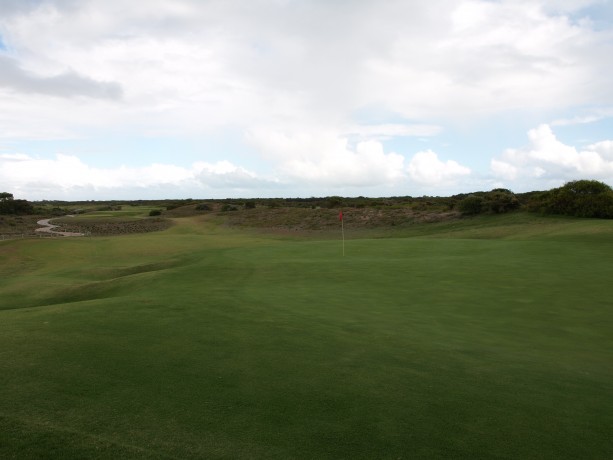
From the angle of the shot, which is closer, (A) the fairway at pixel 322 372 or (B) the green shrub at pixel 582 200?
(A) the fairway at pixel 322 372

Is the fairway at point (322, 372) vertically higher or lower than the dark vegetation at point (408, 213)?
lower

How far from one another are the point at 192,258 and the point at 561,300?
1908 cm

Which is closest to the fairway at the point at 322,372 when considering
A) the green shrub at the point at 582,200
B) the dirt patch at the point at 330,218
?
the green shrub at the point at 582,200

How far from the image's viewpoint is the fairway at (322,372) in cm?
516

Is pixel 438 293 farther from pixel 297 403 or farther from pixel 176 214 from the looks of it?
pixel 176 214

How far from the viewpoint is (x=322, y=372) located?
7.28 m

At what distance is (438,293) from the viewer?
49.2 ft

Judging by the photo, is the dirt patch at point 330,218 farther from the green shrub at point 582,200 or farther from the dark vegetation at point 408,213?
the green shrub at point 582,200

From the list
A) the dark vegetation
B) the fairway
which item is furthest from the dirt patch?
the fairway

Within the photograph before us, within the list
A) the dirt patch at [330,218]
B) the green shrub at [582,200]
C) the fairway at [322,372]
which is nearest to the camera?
the fairway at [322,372]

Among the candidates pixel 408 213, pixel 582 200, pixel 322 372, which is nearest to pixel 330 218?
pixel 408 213

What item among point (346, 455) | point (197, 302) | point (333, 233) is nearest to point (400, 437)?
point (346, 455)

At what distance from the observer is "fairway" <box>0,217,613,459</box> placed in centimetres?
516

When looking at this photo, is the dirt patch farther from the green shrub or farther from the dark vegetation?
the green shrub
